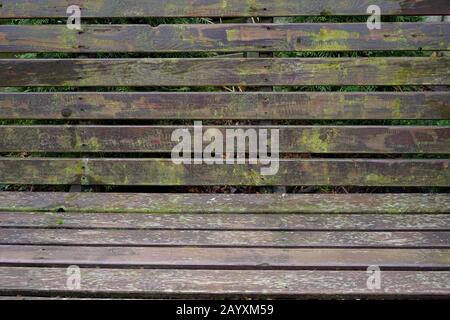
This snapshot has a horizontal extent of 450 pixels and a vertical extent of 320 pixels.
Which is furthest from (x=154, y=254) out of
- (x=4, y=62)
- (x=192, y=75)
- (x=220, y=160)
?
(x=4, y=62)

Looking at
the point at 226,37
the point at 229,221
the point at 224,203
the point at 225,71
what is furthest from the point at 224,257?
the point at 226,37

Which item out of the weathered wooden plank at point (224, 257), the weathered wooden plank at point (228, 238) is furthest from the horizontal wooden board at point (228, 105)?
the weathered wooden plank at point (224, 257)

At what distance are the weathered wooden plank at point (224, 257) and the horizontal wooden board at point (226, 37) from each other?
1116 millimetres

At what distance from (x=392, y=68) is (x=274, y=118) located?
25.1 inches

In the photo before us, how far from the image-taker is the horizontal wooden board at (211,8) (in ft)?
9.80

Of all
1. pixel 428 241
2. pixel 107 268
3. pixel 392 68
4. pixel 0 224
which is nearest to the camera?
pixel 107 268

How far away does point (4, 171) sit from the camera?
3.16m

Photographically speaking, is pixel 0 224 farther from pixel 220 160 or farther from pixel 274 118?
pixel 274 118

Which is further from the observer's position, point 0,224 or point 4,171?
point 4,171

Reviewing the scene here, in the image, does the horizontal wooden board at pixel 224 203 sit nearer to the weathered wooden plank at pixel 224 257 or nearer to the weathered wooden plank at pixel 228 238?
the weathered wooden plank at pixel 228 238

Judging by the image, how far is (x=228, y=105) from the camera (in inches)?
121

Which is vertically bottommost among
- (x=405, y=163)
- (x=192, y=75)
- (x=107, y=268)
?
(x=107, y=268)

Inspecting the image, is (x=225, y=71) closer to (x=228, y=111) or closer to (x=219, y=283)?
(x=228, y=111)

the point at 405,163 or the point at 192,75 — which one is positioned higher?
the point at 192,75
